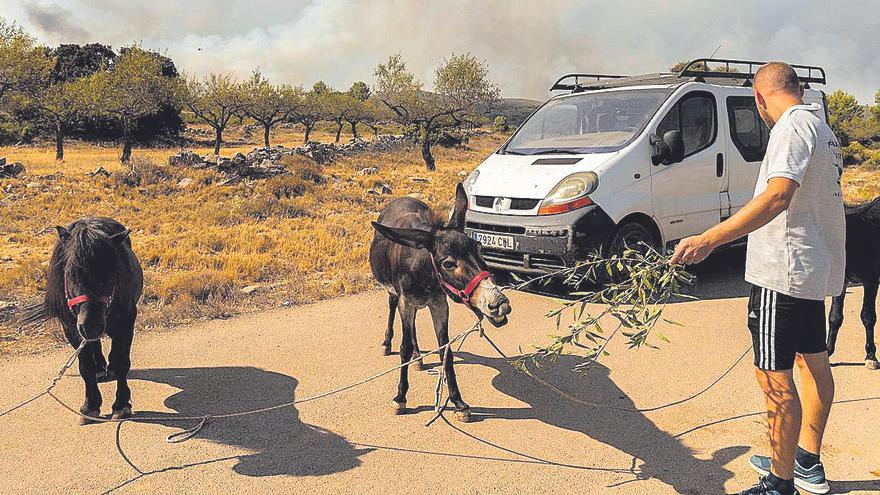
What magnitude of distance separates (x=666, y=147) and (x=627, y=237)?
127 centimetres

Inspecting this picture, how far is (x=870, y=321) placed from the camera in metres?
5.48

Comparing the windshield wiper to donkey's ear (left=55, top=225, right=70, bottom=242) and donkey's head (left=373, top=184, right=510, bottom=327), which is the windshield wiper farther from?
donkey's ear (left=55, top=225, right=70, bottom=242)

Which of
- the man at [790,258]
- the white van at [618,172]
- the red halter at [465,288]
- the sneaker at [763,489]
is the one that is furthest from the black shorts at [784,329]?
the white van at [618,172]

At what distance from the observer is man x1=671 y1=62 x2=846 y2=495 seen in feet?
9.95

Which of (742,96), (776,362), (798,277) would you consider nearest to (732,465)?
(776,362)

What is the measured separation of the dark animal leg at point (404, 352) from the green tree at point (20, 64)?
117 feet

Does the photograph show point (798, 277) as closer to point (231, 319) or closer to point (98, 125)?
point (231, 319)

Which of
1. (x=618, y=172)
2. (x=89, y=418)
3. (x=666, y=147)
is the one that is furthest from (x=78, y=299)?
(x=666, y=147)

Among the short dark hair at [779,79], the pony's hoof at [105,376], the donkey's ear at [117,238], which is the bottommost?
the pony's hoof at [105,376]

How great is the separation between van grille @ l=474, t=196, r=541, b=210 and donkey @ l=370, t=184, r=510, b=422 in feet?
7.30

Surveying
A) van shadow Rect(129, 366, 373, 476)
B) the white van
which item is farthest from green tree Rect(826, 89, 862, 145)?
van shadow Rect(129, 366, 373, 476)

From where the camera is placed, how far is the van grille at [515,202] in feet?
24.6

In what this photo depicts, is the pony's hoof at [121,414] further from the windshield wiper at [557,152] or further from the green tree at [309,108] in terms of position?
the green tree at [309,108]

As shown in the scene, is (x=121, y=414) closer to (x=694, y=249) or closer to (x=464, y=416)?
(x=464, y=416)
